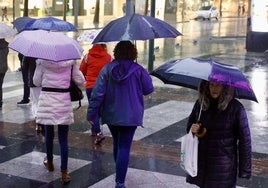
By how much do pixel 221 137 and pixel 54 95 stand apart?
7.61ft

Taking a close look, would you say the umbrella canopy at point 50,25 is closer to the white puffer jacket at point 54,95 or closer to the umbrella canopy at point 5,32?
the white puffer jacket at point 54,95

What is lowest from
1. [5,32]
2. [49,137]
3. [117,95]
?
[49,137]

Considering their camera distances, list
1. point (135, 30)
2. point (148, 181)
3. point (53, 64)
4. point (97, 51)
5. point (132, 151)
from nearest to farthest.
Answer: point (135, 30) < point (53, 64) < point (148, 181) < point (132, 151) < point (97, 51)

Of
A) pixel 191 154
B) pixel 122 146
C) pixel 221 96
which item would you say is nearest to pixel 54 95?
pixel 122 146

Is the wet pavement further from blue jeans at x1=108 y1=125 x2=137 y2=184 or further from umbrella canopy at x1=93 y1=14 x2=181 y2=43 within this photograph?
umbrella canopy at x1=93 y1=14 x2=181 y2=43

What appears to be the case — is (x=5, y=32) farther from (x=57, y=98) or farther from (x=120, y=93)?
(x=120, y=93)

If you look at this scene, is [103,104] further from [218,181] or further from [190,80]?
[218,181]

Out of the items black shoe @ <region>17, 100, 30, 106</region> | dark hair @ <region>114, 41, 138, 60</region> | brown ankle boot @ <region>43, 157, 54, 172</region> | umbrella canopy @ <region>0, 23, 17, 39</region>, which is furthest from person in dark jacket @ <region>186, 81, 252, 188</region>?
black shoe @ <region>17, 100, 30, 106</region>

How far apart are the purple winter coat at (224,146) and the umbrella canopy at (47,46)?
1.86m

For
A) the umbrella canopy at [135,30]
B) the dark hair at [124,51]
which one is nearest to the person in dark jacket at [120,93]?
the dark hair at [124,51]

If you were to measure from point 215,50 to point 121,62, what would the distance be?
1696 cm

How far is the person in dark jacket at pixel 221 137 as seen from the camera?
4039 mm

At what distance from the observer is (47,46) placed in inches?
217

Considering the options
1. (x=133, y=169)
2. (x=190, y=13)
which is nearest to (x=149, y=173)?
Answer: (x=133, y=169)
